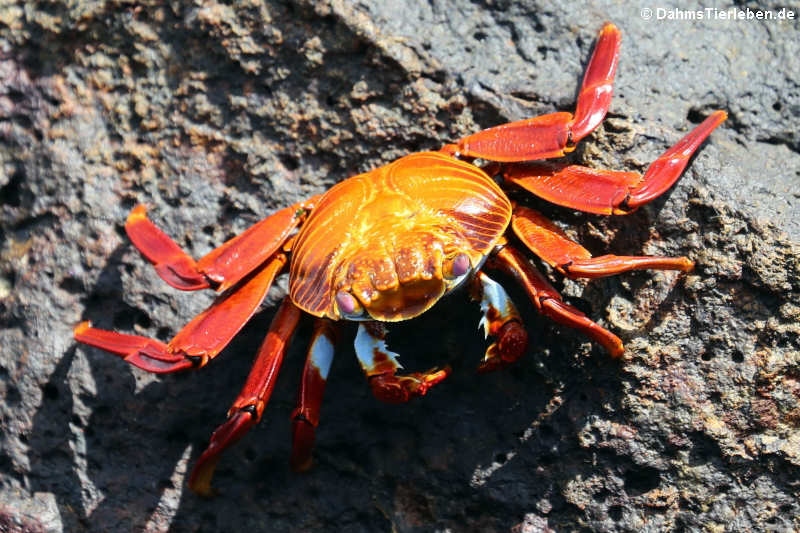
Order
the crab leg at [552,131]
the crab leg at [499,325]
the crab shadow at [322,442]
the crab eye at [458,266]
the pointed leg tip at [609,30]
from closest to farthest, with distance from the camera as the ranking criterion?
the crab eye at [458,266], the crab leg at [499,325], the crab leg at [552,131], the crab shadow at [322,442], the pointed leg tip at [609,30]

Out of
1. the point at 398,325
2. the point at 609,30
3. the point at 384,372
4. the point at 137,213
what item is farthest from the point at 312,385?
the point at 609,30

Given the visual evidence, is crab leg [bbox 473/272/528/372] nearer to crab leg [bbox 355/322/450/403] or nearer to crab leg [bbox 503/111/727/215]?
crab leg [bbox 355/322/450/403]

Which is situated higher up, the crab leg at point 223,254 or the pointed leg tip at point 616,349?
the crab leg at point 223,254

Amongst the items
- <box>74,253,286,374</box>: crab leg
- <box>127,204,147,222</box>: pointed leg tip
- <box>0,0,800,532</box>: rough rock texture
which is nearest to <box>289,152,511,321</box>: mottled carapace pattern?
<box>74,253,286,374</box>: crab leg

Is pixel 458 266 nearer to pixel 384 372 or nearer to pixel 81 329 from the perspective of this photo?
pixel 384 372

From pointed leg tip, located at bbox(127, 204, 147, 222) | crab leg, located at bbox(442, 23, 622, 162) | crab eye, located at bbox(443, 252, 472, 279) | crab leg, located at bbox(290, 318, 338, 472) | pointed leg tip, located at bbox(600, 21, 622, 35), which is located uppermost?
pointed leg tip, located at bbox(600, 21, 622, 35)

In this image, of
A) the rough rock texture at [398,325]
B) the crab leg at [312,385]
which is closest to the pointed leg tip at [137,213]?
the rough rock texture at [398,325]

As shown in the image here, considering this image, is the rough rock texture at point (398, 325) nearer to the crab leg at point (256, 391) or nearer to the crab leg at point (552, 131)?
the crab leg at point (552, 131)
